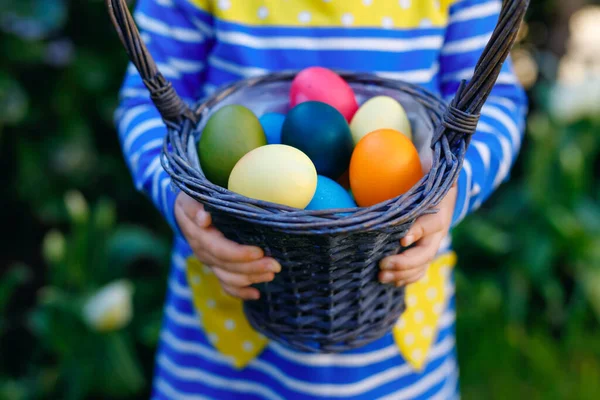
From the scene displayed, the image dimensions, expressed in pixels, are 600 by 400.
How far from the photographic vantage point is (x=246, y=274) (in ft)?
2.16

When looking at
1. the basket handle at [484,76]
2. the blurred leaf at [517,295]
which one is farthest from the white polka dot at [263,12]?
the blurred leaf at [517,295]

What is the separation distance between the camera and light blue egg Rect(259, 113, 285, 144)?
33.1 inches

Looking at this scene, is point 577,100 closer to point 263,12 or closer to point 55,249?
point 263,12

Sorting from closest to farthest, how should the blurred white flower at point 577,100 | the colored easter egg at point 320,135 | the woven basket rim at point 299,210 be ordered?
the woven basket rim at point 299,210, the colored easter egg at point 320,135, the blurred white flower at point 577,100

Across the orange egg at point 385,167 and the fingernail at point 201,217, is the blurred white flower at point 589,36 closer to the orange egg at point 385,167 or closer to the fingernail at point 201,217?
the orange egg at point 385,167

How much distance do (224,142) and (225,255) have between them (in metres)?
0.15

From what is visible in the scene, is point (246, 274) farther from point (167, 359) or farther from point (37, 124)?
point (37, 124)

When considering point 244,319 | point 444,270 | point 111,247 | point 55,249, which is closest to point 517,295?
point 444,270

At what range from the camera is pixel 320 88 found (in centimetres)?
81

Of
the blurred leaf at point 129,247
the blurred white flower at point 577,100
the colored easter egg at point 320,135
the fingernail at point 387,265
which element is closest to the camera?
the fingernail at point 387,265

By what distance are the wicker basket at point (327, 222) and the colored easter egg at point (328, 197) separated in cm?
10

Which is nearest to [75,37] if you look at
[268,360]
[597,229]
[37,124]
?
[37,124]

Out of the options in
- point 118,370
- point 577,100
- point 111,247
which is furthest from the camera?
point 577,100

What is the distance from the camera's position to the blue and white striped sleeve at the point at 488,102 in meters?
0.82
